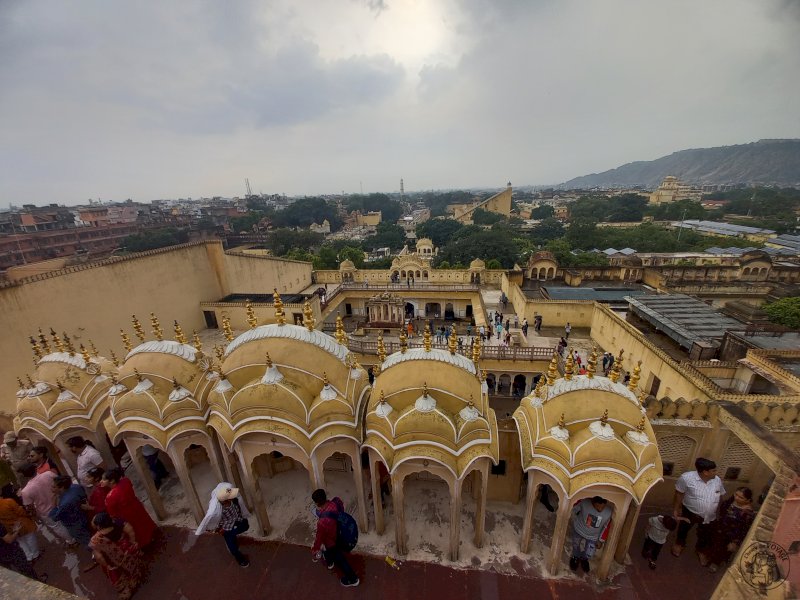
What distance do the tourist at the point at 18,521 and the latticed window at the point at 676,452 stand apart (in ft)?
50.2

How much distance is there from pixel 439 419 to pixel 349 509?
14.6 feet

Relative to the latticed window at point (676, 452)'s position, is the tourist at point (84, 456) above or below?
above

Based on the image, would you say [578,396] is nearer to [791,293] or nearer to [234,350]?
[234,350]

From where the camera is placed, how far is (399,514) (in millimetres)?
8023

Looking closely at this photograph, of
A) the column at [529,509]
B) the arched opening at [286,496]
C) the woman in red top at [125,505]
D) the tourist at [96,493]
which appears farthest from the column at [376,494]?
the tourist at [96,493]

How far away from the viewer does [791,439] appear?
9.67 meters

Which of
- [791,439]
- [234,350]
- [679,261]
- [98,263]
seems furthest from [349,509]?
[679,261]

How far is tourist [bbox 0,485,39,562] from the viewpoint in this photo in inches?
287

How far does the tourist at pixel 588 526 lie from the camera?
7297 millimetres

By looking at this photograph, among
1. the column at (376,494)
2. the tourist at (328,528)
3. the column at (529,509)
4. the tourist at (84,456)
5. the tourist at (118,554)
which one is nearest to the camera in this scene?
the tourist at (118,554)

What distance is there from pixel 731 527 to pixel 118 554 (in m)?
12.6

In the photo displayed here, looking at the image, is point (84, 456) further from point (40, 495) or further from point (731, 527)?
point (731, 527)

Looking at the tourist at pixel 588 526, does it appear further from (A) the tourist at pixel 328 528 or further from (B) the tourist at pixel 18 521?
(B) the tourist at pixel 18 521

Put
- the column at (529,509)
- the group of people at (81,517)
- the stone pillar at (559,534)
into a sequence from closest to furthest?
1. the group of people at (81,517)
2. the stone pillar at (559,534)
3. the column at (529,509)
